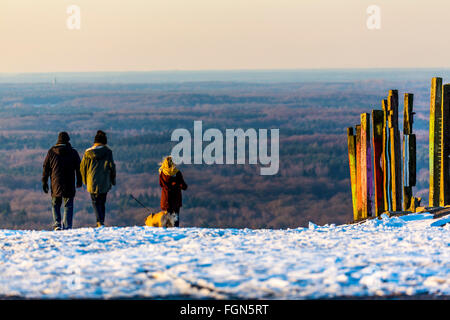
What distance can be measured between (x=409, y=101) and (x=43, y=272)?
783 centimetres

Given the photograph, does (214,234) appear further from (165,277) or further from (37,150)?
(37,150)

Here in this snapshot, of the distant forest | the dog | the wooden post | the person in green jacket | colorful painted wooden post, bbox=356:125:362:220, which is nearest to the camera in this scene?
the dog

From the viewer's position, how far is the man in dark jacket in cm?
1135

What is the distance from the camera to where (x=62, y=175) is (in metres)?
11.4

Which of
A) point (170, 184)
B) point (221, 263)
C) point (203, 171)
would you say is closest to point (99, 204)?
point (170, 184)

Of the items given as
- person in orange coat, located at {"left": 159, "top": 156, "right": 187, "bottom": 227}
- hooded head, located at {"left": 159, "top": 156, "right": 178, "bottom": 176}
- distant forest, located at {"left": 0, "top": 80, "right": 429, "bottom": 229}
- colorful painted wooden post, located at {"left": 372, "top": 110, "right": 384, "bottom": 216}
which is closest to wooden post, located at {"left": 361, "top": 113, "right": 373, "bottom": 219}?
colorful painted wooden post, located at {"left": 372, "top": 110, "right": 384, "bottom": 216}

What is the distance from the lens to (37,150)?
135250mm

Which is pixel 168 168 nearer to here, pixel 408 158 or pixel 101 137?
pixel 101 137

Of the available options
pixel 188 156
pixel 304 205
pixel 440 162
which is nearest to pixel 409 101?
pixel 440 162

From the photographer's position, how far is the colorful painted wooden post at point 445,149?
1259 cm

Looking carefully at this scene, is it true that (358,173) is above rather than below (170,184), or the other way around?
below

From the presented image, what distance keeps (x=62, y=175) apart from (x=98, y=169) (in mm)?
555

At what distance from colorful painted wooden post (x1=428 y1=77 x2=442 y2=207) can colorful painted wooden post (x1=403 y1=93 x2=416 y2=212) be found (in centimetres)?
49

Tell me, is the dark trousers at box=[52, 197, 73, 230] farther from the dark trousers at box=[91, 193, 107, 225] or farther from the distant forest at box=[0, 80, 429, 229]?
the distant forest at box=[0, 80, 429, 229]
